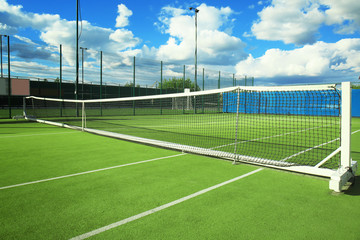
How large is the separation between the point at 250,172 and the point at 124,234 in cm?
316

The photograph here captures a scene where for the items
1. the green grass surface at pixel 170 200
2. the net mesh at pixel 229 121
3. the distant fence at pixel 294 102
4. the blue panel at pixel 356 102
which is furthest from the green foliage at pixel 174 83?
the green grass surface at pixel 170 200

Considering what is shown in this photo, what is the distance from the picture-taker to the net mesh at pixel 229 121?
6.54 m

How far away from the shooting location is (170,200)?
3.49 m

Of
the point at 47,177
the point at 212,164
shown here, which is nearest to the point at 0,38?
A: the point at 47,177

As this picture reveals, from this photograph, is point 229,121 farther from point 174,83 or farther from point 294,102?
point 174,83

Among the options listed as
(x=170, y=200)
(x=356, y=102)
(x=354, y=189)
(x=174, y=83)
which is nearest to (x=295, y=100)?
(x=354, y=189)

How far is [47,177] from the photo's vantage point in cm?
453

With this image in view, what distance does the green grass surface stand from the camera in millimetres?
2678

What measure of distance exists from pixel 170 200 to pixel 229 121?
17177 millimetres

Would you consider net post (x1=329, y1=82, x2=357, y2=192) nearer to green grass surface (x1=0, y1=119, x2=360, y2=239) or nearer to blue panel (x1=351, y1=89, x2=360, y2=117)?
green grass surface (x1=0, y1=119, x2=360, y2=239)

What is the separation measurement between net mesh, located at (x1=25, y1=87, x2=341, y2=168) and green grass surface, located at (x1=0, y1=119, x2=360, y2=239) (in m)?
1.11

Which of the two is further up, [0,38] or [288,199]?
[0,38]

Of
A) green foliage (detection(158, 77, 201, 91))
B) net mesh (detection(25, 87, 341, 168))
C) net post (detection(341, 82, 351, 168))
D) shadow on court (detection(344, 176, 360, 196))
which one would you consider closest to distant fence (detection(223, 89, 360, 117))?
net mesh (detection(25, 87, 341, 168))

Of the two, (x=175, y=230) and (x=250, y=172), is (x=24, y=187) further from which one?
(x=250, y=172)
